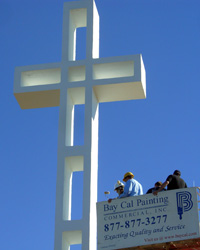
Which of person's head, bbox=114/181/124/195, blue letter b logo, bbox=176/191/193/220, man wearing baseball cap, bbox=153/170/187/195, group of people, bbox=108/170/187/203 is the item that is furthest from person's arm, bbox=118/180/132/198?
blue letter b logo, bbox=176/191/193/220

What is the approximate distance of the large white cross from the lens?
1761 centimetres

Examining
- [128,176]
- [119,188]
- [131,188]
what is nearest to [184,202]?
[131,188]

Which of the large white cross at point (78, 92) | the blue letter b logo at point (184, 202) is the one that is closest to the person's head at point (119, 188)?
the large white cross at point (78, 92)

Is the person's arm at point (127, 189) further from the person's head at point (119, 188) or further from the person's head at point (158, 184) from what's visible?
the person's head at point (158, 184)

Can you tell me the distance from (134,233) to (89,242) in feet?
3.81

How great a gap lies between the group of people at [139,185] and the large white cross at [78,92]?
715mm

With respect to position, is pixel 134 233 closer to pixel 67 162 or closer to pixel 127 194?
pixel 127 194

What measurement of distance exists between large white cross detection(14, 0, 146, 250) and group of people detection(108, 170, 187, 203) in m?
0.71

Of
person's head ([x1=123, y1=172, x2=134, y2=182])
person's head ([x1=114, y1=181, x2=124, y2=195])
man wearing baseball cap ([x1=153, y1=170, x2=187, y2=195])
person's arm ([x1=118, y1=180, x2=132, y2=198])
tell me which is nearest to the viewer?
man wearing baseball cap ([x1=153, y1=170, x2=187, y2=195])

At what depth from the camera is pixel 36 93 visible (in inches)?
778

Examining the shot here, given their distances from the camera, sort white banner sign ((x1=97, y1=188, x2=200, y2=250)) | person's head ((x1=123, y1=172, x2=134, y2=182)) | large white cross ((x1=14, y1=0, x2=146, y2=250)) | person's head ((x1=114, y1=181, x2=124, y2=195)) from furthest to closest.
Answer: person's head ((x1=114, y1=181, x2=124, y2=195))
person's head ((x1=123, y1=172, x2=134, y2=182))
large white cross ((x1=14, y1=0, x2=146, y2=250))
white banner sign ((x1=97, y1=188, x2=200, y2=250))

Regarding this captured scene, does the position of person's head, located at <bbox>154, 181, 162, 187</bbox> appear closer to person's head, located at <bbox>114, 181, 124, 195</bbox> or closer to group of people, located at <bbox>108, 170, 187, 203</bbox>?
group of people, located at <bbox>108, 170, 187, 203</bbox>

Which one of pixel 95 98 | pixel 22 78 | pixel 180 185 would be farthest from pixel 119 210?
pixel 22 78

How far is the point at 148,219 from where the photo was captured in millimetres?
16797
